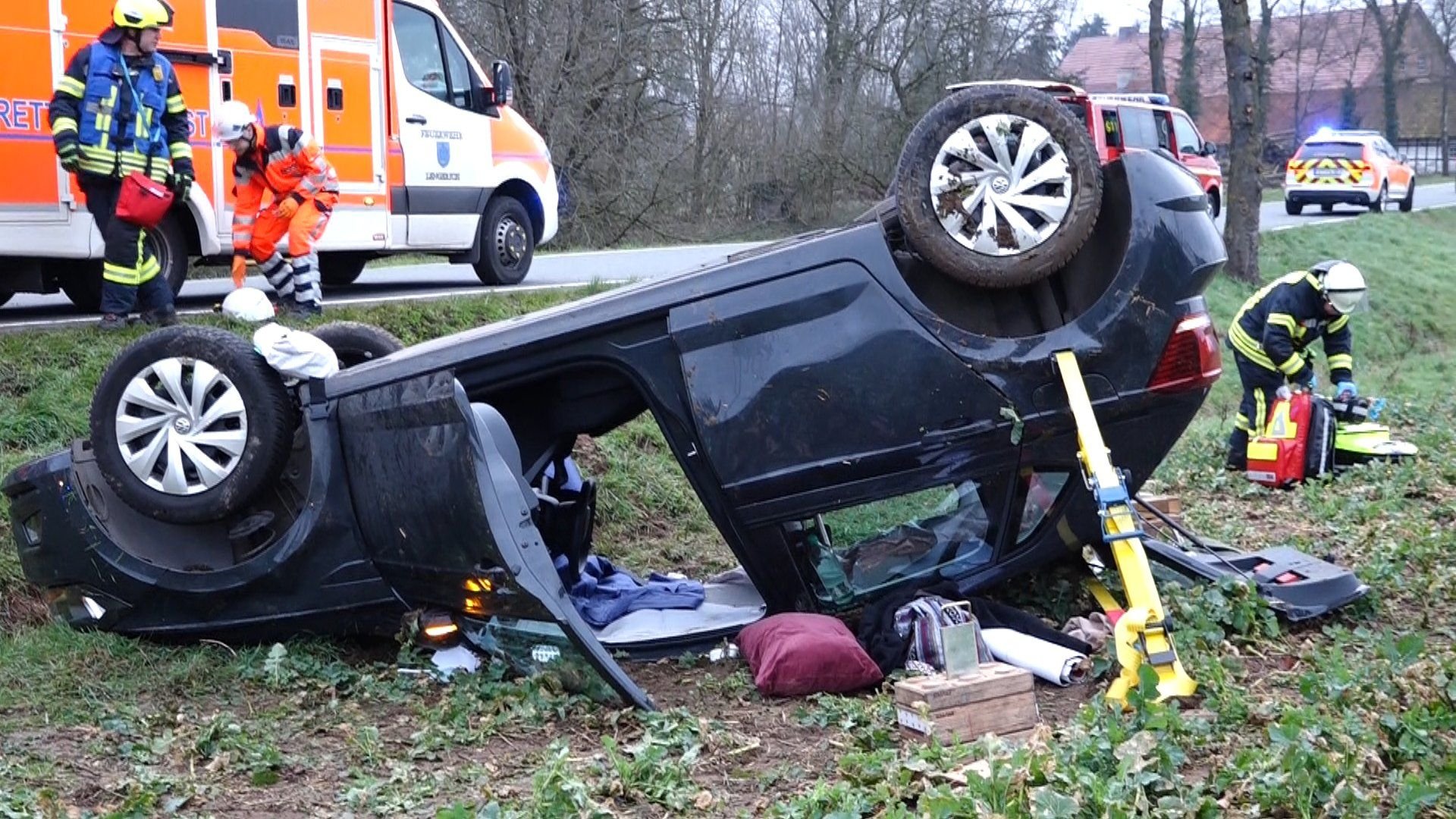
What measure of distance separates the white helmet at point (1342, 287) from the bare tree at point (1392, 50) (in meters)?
54.0

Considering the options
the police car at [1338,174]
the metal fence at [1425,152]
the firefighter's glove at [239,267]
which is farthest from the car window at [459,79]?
the metal fence at [1425,152]

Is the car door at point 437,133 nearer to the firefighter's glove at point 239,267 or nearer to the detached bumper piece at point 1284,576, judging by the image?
the firefighter's glove at point 239,267

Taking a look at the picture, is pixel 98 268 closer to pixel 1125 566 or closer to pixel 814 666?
pixel 814 666

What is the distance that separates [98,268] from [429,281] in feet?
12.1

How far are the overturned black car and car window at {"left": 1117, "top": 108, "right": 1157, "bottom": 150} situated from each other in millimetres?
16346

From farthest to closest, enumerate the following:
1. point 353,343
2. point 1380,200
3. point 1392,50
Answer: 1. point 1392,50
2. point 1380,200
3. point 353,343

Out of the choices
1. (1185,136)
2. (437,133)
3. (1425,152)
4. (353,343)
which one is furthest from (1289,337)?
(1425,152)

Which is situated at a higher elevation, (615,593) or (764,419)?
(764,419)

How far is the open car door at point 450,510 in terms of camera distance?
4.50 m

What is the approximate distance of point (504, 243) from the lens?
1290 centimetres

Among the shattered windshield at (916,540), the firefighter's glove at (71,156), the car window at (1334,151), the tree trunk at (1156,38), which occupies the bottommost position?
the shattered windshield at (916,540)

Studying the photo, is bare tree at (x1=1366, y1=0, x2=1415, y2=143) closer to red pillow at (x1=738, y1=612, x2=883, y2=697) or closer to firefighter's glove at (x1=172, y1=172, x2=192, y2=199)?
firefighter's glove at (x1=172, y1=172, x2=192, y2=199)

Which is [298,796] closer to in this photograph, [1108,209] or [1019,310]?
[1019,310]

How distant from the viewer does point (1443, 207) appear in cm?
3594
